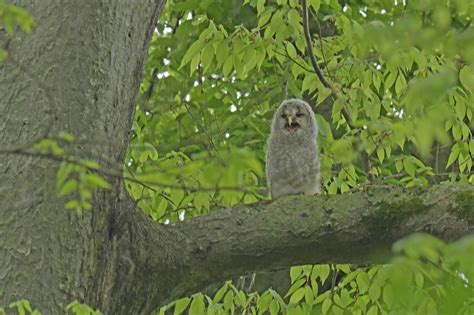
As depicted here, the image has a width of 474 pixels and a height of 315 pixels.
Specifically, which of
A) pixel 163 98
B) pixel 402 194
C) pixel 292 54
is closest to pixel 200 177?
pixel 292 54

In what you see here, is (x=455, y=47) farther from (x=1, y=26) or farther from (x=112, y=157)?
(x=1, y=26)

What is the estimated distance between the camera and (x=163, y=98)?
939 cm

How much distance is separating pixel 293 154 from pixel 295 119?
1.29 ft

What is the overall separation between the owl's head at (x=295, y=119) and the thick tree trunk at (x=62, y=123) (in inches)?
96.6

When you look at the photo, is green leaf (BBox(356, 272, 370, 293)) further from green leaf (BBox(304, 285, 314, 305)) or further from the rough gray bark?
the rough gray bark

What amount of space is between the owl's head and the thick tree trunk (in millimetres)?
2455

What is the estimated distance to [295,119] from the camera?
7504 mm

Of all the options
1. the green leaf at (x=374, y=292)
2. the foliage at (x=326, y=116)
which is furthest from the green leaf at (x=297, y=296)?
the green leaf at (x=374, y=292)

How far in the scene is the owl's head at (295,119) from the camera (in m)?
7.46

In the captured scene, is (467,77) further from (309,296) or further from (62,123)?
(62,123)

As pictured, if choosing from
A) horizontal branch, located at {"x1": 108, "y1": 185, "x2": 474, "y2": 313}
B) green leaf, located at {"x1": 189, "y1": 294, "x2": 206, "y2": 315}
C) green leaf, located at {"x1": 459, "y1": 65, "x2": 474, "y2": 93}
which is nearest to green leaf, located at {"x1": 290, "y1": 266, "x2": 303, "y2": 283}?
green leaf, located at {"x1": 189, "y1": 294, "x2": 206, "y2": 315}

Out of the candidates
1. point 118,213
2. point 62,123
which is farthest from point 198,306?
point 62,123

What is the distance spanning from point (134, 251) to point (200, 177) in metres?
1.63

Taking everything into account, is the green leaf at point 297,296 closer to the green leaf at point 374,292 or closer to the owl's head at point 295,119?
the green leaf at point 374,292
